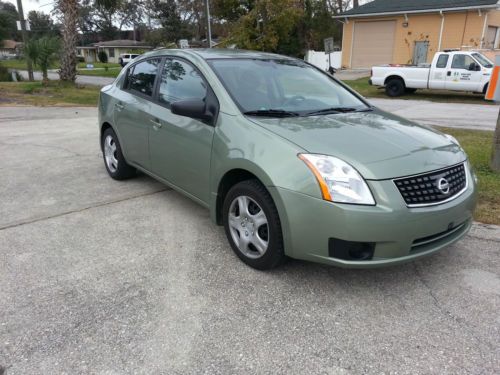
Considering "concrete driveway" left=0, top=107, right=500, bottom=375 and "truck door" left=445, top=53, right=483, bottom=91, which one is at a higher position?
"truck door" left=445, top=53, right=483, bottom=91

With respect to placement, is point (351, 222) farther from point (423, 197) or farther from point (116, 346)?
point (116, 346)

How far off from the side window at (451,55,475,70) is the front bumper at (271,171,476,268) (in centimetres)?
1578

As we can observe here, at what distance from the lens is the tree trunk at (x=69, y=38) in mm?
17703

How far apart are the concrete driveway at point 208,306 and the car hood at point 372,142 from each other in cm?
91

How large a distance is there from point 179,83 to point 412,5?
2628 centimetres

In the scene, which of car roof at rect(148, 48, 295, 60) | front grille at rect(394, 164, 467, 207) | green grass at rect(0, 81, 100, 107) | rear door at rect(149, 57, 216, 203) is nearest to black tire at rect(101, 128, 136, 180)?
rear door at rect(149, 57, 216, 203)

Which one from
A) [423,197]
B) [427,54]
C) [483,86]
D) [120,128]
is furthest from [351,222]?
[427,54]

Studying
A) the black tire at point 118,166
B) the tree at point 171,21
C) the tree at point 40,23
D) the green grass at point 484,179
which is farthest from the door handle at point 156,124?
the tree at point 40,23

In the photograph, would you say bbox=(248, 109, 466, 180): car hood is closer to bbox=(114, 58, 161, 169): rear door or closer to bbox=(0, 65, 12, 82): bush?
bbox=(114, 58, 161, 169): rear door

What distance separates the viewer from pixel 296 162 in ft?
9.41

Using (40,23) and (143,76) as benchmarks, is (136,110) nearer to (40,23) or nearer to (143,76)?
(143,76)

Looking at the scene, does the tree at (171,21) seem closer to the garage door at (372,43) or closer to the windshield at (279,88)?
the garage door at (372,43)

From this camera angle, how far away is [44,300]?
294cm

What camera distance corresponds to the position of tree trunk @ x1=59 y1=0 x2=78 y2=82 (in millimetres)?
17703
